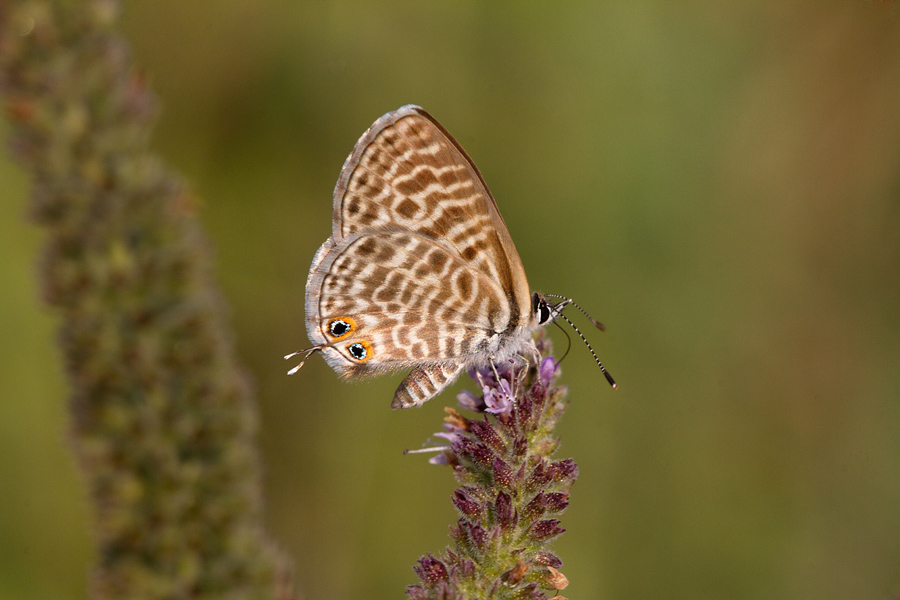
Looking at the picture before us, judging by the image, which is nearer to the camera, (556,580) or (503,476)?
(556,580)

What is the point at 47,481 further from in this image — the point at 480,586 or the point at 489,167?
the point at 489,167

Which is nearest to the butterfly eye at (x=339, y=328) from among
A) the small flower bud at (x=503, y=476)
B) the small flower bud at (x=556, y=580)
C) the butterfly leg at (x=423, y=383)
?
the butterfly leg at (x=423, y=383)

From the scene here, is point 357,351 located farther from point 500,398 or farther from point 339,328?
point 500,398

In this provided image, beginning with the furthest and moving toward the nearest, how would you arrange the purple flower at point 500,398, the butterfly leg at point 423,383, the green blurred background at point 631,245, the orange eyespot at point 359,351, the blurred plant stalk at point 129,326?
the green blurred background at point 631,245, the orange eyespot at point 359,351, the butterfly leg at point 423,383, the purple flower at point 500,398, the blurred plant stalk at point 129,326

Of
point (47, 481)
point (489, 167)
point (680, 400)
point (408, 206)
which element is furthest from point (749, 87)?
point (47, 481)

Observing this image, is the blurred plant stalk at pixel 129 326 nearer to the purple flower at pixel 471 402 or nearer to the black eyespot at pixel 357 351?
the purple flower at pixel 471 402

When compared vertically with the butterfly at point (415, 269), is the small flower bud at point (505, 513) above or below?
below

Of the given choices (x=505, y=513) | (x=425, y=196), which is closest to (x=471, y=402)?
(x=505, y=513)
